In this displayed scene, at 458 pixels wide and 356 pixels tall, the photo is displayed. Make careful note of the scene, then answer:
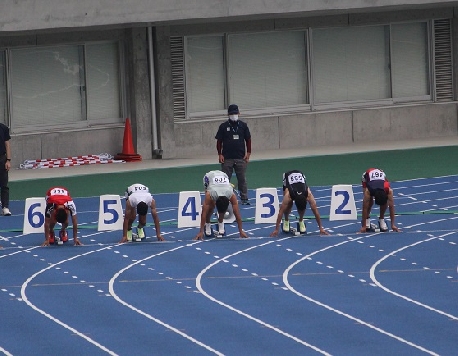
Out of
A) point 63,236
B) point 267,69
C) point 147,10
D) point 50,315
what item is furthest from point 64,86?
point 50,315

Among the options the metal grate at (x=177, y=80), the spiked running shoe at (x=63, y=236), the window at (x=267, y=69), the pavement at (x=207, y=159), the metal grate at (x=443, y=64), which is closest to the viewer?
the spiked running shoe at (x=63, y=236)

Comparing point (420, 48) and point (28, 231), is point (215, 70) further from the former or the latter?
point (28, 231)

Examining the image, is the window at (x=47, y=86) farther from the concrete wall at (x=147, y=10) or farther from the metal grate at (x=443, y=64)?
the metal grate at (x=443, y=64)

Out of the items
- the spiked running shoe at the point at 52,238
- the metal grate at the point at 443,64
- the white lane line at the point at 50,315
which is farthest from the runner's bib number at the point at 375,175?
the metal grate at the point at 443,64

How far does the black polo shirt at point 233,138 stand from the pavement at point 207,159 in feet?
19.1

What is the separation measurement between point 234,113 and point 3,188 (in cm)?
423

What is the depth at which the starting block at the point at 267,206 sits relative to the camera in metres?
22.6

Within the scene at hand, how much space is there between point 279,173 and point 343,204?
6.34 metres

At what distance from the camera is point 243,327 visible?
50.8ft

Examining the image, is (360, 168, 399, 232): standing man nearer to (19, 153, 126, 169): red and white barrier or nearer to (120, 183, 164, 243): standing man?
(120, 183, 164, 243): standing man

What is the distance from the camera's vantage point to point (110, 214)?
73.2ft

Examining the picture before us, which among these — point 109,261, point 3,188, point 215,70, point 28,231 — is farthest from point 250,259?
point 215,70

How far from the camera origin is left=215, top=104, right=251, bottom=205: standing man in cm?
2467

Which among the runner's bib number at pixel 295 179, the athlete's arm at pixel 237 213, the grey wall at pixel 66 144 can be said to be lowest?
the athlete's arm at pixel 237 213
